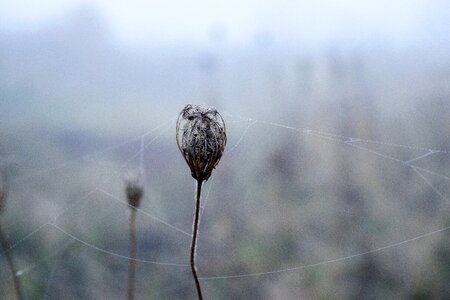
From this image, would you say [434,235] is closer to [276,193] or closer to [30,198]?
[276,193]

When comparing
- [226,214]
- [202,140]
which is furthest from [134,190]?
[226,214]

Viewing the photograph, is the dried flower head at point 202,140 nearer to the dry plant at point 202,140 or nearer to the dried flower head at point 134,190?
the dry plant at point 202,140

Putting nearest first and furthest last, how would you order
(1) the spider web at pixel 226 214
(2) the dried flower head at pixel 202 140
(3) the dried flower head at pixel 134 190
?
(2) the dried flower head at pixel 202 140 < (3) the dried flower head at pixel 134 190 < (1) the spider web at pixel 226 214

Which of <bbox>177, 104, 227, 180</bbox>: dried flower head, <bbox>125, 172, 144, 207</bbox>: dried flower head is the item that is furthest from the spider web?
<bbox>177, 104, 227, 180</bbox>: dried flower head

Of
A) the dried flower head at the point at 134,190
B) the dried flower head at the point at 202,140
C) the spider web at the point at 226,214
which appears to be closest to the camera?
the dried flower head at the point at 202,140

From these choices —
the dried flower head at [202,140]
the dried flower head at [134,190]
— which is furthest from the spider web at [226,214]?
the dried flower head at [202,140]

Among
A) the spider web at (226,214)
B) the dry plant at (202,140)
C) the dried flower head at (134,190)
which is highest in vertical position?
the dry plant at (202,140)

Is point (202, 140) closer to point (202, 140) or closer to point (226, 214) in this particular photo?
point (202, 140)
